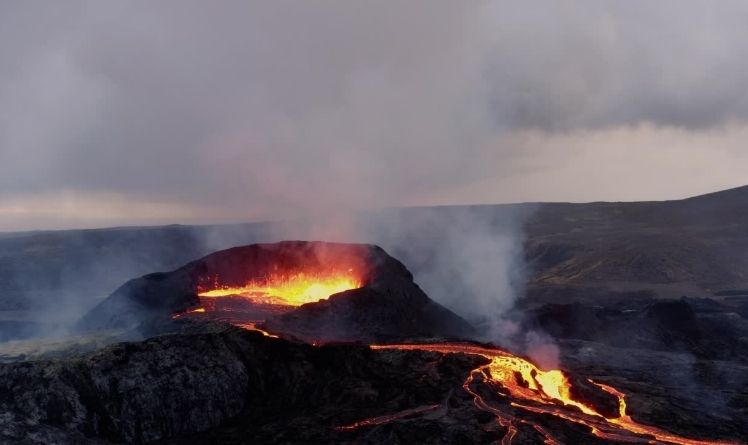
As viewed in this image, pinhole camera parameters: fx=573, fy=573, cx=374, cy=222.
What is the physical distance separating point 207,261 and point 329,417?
31.3 metres

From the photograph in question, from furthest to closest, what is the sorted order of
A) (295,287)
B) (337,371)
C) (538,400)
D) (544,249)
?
1. (544,249)
2. (295,287)
3. (337,371)
4. (538,400)

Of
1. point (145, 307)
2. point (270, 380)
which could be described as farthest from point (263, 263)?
point (270, 380)

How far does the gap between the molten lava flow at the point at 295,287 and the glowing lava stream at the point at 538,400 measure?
54.9 feet

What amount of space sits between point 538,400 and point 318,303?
60.4 ft

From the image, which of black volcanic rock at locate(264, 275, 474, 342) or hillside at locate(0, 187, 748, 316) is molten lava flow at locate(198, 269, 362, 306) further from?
hillside at locate(0, 187, 748, 316)

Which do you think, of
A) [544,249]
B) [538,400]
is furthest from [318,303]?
[544,249]

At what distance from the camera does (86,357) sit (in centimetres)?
2678

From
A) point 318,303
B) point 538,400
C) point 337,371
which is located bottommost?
point 538,400

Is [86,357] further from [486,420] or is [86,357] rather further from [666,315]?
[666,315]

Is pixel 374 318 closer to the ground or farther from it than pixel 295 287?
closer to the ground

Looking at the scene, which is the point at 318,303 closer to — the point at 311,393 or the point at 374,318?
the point at 374,318

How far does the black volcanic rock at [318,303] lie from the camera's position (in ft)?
131

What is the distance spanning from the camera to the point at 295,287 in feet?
174

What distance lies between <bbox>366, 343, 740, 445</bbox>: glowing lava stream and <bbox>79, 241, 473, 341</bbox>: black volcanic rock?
20.4ft
